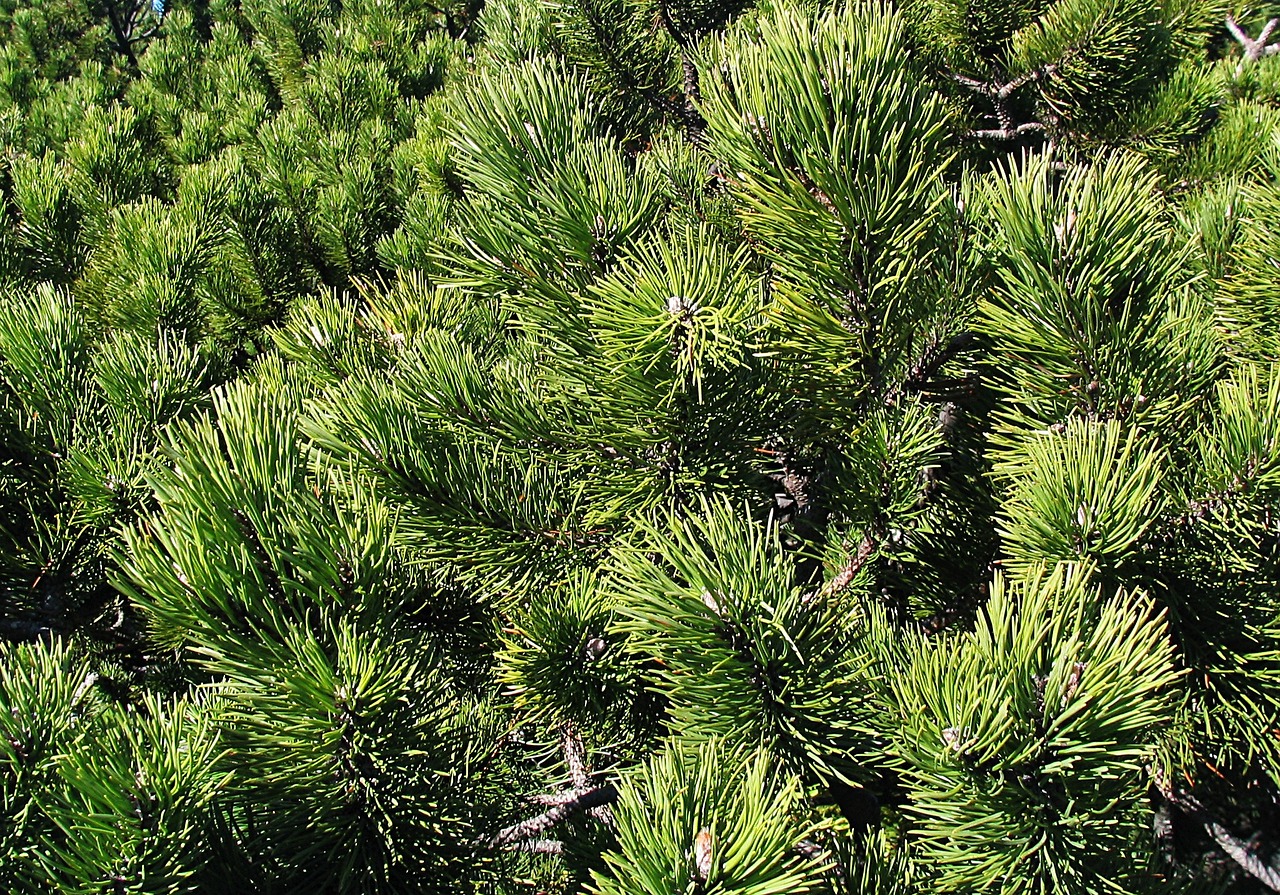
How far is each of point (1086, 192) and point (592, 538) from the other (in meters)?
0.75

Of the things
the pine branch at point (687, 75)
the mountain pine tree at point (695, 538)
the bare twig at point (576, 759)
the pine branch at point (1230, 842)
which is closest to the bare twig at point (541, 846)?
the mountain pine tree at point (695, 538)

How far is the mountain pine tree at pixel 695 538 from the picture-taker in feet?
2.36

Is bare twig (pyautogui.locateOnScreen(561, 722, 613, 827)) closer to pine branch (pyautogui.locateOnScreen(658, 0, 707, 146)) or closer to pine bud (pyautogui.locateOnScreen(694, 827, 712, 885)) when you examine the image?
pine bud (pyautogui.locateOnScreen(694, 827, 712, 885))

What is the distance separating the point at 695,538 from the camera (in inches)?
34.1

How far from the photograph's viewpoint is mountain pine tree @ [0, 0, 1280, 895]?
719mm

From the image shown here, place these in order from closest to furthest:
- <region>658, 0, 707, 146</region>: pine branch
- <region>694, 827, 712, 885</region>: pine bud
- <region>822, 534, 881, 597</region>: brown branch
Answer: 1. <region>694, 827, 712, 885</region>: pine bud
2. <region>822, 534, 881, 597</region>: brown branch
3. <region>658, 0, 707, 146</region>: pine branch

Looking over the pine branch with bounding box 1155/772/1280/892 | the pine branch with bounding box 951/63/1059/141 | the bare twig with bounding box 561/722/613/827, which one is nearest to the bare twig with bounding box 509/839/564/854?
the bare twig with bounding box 561/722/613/827

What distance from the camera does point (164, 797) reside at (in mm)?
647

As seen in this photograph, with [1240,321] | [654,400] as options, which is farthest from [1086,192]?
[654,400]

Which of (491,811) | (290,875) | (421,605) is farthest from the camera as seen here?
(421,605)

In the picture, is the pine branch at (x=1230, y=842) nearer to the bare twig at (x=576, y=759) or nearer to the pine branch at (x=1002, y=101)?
the bare twig at (x=576, y=759)

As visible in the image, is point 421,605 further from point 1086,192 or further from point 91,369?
point 1086,192

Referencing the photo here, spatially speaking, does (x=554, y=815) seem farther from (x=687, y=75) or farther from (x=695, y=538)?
(x=687, y=75)

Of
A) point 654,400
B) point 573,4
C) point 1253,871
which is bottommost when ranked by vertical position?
point 1253,871
